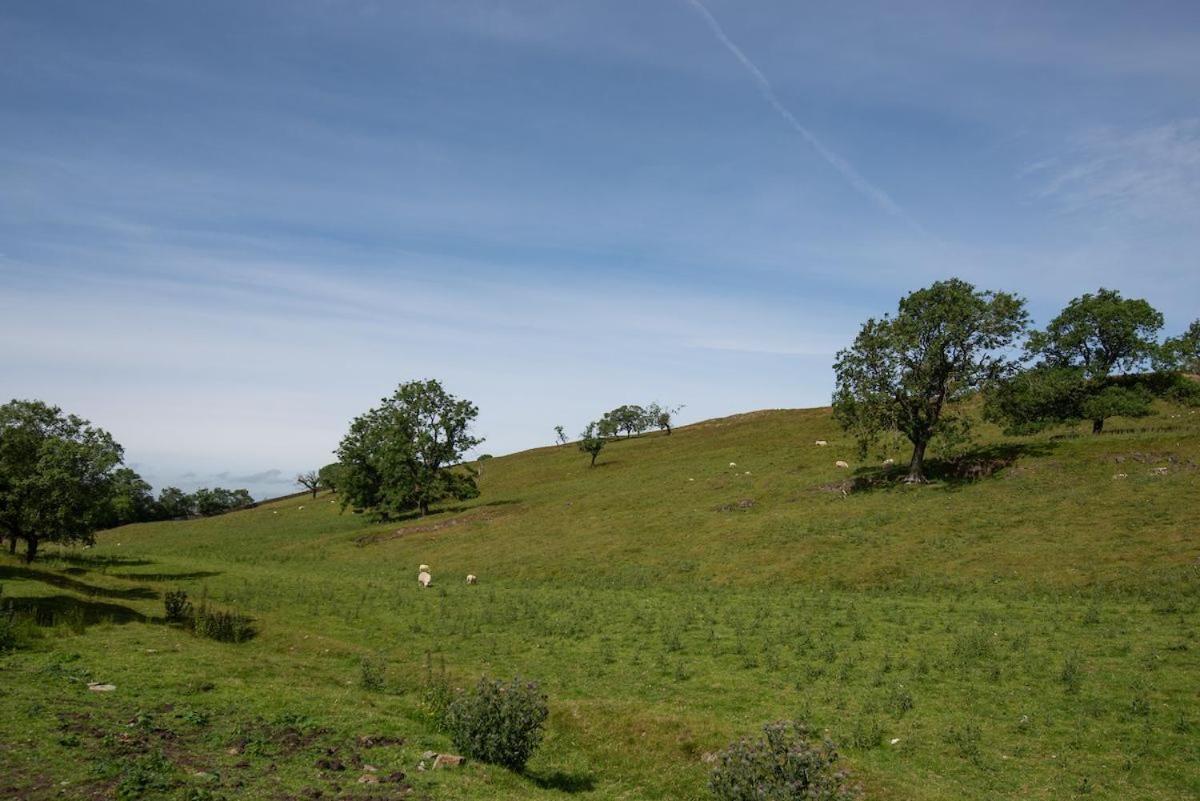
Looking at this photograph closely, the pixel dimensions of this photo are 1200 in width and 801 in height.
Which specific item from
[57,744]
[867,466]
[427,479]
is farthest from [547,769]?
[427,479]

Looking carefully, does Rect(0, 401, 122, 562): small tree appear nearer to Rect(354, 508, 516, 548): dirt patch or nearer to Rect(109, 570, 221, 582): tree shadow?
Rect(109, 570, 221, 582): tree shadow

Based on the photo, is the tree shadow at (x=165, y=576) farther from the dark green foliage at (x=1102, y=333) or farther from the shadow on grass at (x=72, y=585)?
the dark green foliage at (x=1102, y=333)

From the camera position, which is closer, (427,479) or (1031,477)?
(1031,477)

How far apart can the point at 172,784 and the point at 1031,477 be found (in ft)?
184

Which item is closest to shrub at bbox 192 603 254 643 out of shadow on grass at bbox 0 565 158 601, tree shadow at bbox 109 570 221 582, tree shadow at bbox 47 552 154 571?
shadow on grass at bbox 0 565 158 601

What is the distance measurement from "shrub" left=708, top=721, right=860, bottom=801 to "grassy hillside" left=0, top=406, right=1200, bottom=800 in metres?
4.43

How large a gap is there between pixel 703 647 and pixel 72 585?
34.6 metres

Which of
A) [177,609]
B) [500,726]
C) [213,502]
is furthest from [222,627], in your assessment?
[213,502]

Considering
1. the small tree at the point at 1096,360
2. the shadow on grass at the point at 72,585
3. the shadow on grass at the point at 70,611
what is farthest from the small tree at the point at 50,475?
the small tree at the point at 1096,360

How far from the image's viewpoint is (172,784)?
11.3 meters

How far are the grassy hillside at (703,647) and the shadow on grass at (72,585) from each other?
35cm

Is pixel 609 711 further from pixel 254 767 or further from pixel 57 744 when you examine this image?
pixel 57 744

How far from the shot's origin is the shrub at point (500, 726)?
15.0 m

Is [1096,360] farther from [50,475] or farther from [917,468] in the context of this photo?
[50,475]
